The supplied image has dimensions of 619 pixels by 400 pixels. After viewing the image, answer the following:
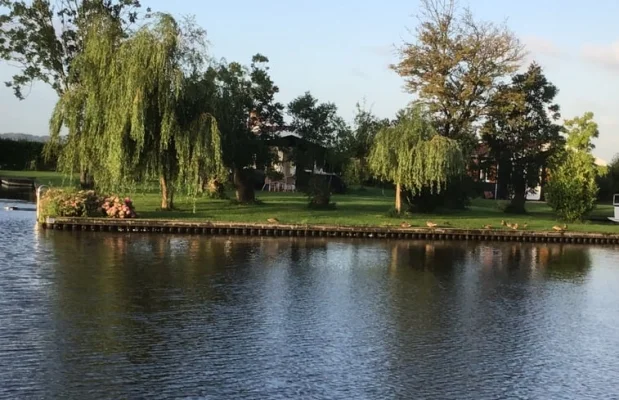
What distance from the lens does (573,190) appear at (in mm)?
40938

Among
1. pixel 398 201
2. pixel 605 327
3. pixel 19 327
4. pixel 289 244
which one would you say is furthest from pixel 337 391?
pixel 398 201

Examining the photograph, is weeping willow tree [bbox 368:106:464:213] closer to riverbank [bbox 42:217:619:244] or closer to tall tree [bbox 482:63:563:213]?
riverbank [bbox 42:217:619:244]

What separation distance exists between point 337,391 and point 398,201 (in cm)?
2894

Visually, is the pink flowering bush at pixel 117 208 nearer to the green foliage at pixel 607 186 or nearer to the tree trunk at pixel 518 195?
the tree trunk at pixel 518 195

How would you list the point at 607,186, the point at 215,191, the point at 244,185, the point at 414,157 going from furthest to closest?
the point at 607,186
the point at 215,191
the point at 244,185
the point at 414,157

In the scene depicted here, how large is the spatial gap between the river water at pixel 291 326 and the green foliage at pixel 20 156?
153 feet

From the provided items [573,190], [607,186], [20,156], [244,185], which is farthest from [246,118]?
[607,186]

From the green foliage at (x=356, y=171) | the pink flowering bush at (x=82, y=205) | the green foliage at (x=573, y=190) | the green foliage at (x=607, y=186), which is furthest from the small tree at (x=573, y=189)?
the green foliage at (x=607, y=186)

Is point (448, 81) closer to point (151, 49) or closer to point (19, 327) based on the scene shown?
point (151, 49)

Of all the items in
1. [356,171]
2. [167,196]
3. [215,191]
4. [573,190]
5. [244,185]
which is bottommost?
[167,196]

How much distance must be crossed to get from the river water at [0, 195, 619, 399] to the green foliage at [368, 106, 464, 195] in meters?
12.2

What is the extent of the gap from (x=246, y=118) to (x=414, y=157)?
8.74 m

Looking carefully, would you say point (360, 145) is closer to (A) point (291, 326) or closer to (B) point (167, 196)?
(B) point (167, 196)

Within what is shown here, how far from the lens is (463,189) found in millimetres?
43688
